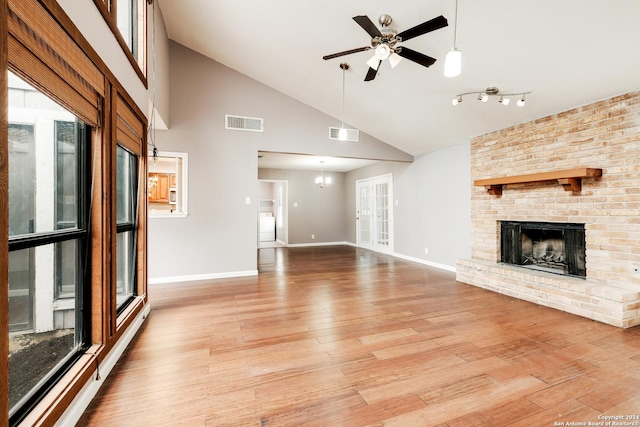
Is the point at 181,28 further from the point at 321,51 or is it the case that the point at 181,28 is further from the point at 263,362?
the point at 263,362

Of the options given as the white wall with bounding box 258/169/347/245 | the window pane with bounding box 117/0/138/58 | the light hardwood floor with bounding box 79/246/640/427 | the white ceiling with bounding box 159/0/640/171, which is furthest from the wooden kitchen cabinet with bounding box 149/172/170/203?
the window pane with bounding box 117/0/138/58

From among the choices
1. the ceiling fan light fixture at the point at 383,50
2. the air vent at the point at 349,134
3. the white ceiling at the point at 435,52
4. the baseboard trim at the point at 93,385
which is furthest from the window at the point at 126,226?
the air vent at the point at 349,134

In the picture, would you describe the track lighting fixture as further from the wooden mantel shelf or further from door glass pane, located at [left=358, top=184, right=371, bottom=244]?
door glass pane, located at [left=358, top=184, right=371, bottom=244]

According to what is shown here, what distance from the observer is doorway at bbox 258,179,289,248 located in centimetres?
885

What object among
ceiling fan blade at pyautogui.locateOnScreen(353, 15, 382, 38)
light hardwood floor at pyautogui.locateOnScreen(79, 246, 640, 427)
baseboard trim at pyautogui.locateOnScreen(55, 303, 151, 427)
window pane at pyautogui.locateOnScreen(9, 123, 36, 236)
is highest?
ceiling fan blade at pyautogui.locateOnScreen(353, 15, 382, 38)

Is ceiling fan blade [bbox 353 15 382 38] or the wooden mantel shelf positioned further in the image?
the wooden mantel shelf

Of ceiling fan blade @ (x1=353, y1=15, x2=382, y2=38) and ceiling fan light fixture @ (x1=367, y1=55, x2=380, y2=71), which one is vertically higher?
ceiling fan blade @ (x1=353, y1=15, x2=382, y2=38)

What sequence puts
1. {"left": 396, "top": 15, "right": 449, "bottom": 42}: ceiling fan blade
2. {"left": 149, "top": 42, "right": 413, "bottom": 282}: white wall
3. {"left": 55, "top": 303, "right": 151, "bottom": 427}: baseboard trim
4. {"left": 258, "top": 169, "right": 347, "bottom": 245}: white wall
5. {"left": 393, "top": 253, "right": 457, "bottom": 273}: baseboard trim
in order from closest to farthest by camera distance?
{"left": 55, "top": 303, "right": 151, "bottom": 427}: baseboard trim → {"left": 396, "top": 15, "right": 449, "bottom": 42}: ceiling fan blade → {"left": 149, "top": 42, "right": 413, "bottom": 282}: white wall → {"left": 393, "top": 253, "right": 457, "bottom": 273}: baseboard trim → {"left": 258, "top": 169, "right": 347, "bottom": 245}: white wall

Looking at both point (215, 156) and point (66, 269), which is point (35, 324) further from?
point (215, 156)

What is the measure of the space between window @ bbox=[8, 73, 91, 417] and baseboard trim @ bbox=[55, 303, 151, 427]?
175 mm

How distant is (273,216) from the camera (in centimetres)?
1112

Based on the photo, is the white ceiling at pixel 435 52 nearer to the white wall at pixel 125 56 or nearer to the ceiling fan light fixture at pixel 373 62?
the white wall at pixel 125 56

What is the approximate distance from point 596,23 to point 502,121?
189 cm

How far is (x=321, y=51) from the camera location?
3732 mm
